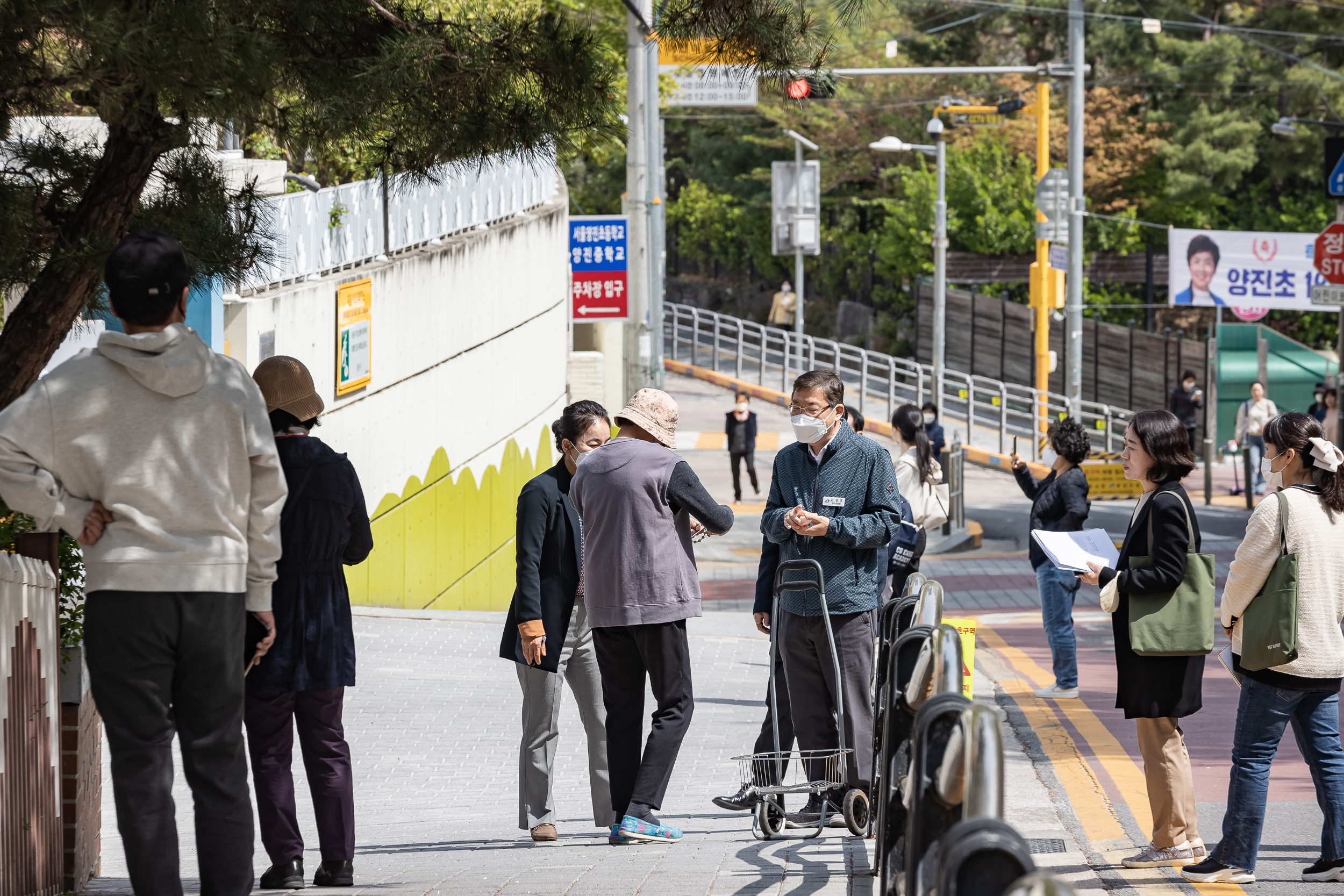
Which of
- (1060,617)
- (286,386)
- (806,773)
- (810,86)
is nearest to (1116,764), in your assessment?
(1060,617)

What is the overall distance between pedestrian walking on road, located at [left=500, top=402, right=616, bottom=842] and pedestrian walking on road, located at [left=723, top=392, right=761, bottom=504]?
16.1m

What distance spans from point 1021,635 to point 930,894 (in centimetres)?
1050

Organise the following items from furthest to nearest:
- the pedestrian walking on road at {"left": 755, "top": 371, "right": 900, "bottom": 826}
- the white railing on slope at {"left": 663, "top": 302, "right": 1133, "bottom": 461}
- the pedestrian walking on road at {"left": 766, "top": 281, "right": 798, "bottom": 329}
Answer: the pedestrian walking on road at {"left": 766, "top": 281, "right": 798, "bottom": 329}
the white railing on slope at {"left": 663, "top": 302, "right": 1133, "bottom": 461}
the pedestrian walking on road at {"left": 755, "top": 371, "right": 900, "bottom": 826}

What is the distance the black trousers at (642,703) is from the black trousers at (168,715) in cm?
215

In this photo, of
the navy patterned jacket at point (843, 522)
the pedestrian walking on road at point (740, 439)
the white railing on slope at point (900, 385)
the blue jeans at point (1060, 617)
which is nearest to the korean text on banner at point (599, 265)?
the pedestrian walking on road at point (740, 439)

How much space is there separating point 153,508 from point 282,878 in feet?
5.88

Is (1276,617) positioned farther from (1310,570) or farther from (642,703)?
(642,703)

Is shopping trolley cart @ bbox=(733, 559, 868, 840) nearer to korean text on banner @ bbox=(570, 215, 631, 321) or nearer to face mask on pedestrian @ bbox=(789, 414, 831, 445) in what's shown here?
face mask on pedestrian @ bbox=(789, 414, 831, 445)

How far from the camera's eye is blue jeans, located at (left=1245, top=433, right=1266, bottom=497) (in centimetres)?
2209

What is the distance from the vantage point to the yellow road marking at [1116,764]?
554cm

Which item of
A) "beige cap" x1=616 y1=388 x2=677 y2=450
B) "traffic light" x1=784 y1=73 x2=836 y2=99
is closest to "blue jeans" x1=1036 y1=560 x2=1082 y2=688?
"beige cap" x1=616 y1=388 x2=677 y2=450

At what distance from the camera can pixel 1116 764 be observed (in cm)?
773

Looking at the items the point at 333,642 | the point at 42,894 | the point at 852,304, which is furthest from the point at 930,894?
the point at 852,304

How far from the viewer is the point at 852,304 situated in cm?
4184
